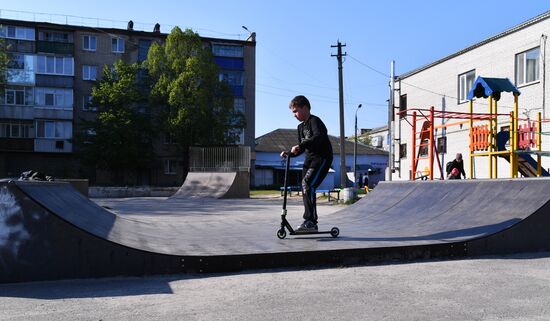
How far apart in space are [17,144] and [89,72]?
376 inches

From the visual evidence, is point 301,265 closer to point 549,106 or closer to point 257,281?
point 257,281

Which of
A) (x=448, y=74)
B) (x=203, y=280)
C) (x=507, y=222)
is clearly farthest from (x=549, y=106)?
(x=203, y=280)

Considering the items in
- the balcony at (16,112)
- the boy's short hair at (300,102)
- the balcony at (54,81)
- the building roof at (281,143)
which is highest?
the balcony at (54,81)

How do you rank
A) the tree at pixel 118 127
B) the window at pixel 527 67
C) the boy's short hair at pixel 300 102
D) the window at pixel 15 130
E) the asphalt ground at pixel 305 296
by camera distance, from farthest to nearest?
the window at pixel 15 130 → the tree at pixel 118 127 → the window at pixel 527 67 → the boy's short hair at pixel 300 102 → the asphalt ground at pixel 305 296

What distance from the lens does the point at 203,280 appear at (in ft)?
15.3

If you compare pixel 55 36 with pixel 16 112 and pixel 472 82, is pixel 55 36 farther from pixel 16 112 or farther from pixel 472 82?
pixel 472 82

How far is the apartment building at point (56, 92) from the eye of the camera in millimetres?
43938

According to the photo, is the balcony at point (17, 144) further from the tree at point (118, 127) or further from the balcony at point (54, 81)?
the tree at point (118, 127)

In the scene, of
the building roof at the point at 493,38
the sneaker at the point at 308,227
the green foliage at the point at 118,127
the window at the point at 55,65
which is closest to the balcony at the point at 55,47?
the window at the point at 55,65

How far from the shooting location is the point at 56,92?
44.8 m

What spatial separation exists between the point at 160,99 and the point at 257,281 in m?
39.5

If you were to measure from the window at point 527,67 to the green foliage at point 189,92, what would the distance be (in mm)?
25755

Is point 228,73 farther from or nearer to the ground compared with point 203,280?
farther from the ground

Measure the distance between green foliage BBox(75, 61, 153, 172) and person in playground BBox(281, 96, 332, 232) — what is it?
124 feet
